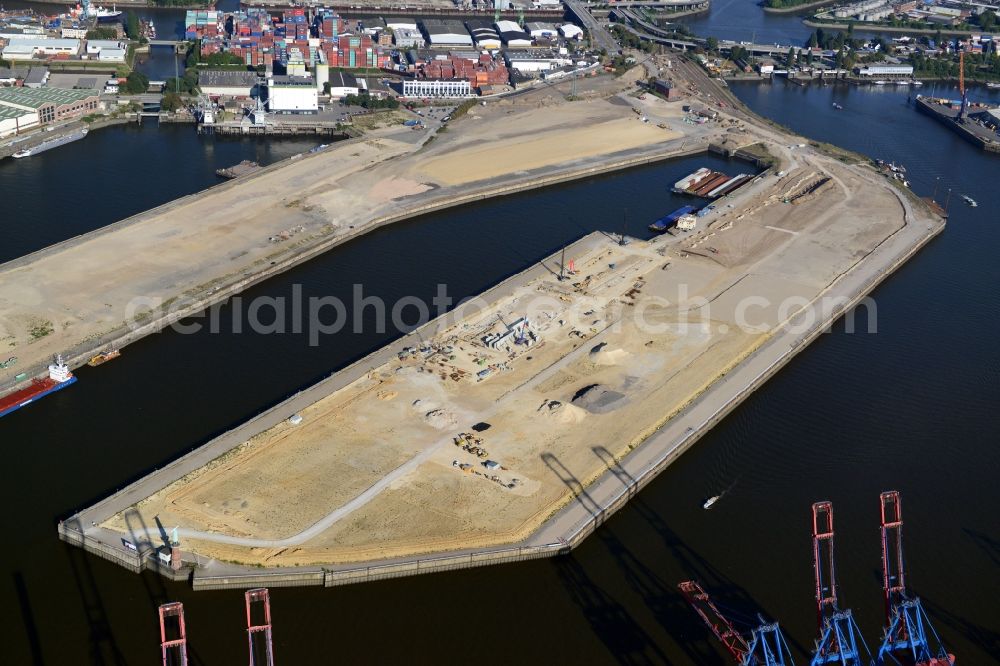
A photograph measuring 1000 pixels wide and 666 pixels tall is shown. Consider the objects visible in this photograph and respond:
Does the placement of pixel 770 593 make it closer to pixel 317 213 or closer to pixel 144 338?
pixel 144 338

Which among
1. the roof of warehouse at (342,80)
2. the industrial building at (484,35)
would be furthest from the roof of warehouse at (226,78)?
the industrial building at (484,35)

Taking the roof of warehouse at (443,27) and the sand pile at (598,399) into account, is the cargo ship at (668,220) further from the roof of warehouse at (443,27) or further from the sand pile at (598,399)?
the roof of warehouse at (443,27)

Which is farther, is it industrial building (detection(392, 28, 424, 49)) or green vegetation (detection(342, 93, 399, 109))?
industrial building (detection(392, 28, 424, 49))

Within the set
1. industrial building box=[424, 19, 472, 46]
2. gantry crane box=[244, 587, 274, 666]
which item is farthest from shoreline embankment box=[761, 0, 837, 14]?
gantry crane box=[244, 587, 274, 666]

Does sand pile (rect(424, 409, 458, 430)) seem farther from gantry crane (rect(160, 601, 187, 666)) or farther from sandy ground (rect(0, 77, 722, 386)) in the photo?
sandy ground (rect(0, 77, 722, 386))

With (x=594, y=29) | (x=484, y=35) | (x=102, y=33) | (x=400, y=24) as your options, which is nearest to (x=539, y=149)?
(x=484, y=35)

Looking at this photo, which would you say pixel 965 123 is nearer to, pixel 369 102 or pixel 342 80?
pixel 369 102

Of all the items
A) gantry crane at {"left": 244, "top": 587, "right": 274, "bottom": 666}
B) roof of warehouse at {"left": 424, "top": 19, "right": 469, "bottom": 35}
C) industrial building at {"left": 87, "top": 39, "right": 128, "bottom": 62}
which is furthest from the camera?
roof of warehouse at {"left": 424, "top": 19, "right": 469, "bottom": 35}
